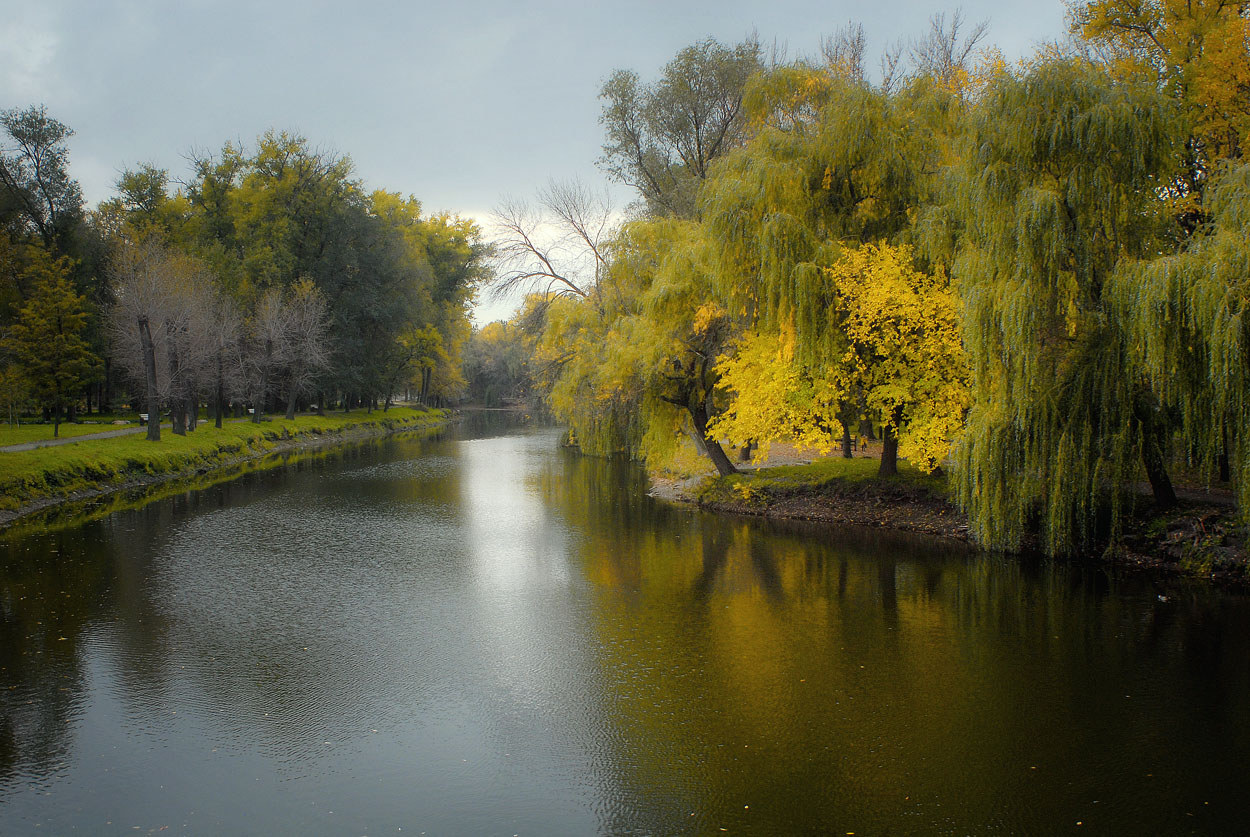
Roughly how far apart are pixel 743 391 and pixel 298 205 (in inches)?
1385

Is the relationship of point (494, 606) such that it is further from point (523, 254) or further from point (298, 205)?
point (298, 205)

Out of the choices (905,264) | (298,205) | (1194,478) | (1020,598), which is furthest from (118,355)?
(1194,478)

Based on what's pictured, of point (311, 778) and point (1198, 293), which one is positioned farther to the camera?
Result: point (1198, 293)

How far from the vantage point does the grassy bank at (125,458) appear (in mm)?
19156

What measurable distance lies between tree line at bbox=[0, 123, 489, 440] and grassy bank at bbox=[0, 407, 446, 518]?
55.0 inches

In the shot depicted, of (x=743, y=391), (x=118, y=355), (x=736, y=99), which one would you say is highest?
(x=736, y=99)

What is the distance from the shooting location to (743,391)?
18641 mm

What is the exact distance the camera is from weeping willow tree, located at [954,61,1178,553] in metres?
12.4

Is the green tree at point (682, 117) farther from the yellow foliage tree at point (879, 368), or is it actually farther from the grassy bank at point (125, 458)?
the grassy bank at point (125, 458)

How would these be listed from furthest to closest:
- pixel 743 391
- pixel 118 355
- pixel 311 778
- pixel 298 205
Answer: pixel 298 205 → pixel 118 355 → pixel 743 391 → pixel 311 778

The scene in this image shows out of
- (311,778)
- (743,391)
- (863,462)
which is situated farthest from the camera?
(863,462)

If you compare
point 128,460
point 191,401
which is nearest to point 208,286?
point 191,401

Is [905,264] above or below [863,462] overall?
above

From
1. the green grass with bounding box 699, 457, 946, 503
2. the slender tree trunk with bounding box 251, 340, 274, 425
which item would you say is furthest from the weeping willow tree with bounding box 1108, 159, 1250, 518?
the slender tree trunk with bounding box 251, 340, 274, 425
